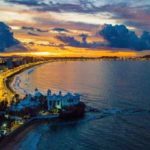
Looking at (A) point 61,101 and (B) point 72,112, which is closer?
(B) point 72,112

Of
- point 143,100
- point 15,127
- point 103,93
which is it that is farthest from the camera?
point 103,93

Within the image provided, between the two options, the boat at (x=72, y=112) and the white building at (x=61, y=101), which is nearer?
the boat at (x=72, y=112)

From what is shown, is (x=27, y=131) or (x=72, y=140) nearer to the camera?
(x=72, y=140)

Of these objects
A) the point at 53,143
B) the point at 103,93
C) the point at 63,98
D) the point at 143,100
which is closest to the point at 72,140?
the point at 53,143

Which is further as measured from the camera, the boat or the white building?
the white building

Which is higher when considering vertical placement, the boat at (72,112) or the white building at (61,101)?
the white building at (61,101)

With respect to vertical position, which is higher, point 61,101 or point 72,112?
point 61,101

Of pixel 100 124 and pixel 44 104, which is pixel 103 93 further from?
pixel 100 124

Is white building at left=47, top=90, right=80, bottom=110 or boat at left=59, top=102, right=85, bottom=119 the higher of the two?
A: white building at left=47, top=90, right=80, bottom=110
